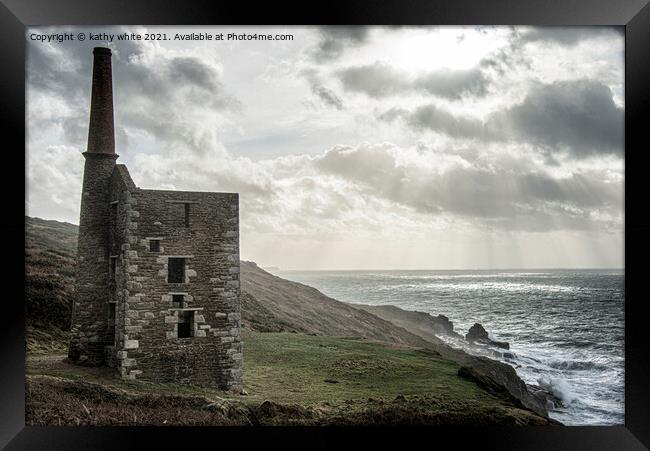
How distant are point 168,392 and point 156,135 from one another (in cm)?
642

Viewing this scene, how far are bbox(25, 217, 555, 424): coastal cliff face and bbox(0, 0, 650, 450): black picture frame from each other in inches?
46.1

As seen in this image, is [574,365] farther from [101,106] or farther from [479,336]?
[101,106]

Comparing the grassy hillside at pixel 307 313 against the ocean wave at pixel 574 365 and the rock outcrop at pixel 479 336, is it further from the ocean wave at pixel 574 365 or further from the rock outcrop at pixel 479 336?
the ocean wave at pixel 574 365

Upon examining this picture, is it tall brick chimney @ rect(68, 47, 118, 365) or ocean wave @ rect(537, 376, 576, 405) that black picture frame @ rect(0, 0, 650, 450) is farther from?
tall brick chimney @ rect(68, 47, 118, 365)

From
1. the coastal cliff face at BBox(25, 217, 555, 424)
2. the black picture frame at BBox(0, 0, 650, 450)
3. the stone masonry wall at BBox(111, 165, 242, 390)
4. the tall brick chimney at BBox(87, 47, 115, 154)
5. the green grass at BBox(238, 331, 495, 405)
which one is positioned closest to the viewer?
the black picture frame at BBox(0, 0, 650, 450)

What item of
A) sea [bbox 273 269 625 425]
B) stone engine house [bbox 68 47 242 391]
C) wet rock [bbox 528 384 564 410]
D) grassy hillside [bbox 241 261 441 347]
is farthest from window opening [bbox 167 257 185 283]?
wet rock [bbox 528 384 564 410]

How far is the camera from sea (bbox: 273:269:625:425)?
1606cm

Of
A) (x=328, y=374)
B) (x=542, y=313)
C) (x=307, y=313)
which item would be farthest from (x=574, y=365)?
(x=307, y=313)

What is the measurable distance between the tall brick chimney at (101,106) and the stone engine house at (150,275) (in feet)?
0.08

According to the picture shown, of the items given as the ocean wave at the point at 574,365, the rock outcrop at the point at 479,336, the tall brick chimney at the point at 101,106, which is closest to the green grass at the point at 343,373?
the rock outcrop at the point at 479,336

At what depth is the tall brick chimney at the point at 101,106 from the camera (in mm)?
16438

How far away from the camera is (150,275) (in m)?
16.2

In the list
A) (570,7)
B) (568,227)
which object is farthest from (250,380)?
(570,7)

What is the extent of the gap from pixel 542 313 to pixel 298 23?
9.66 metres
